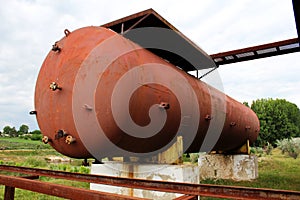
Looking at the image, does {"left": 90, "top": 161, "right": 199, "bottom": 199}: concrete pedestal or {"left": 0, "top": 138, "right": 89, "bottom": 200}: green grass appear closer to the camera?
{"left": 90, "top": 161, "right": 199, "bottom": 199}: concrete pedestal

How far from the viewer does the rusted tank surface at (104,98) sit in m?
2.55

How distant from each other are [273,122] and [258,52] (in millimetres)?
24408

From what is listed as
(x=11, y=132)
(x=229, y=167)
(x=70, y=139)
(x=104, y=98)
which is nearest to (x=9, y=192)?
(x=70, y=139)

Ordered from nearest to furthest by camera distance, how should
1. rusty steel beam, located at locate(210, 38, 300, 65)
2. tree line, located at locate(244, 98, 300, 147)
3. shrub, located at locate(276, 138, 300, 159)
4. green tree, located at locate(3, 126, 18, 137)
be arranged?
rusty steel beam, located at locate(210, 38, 300, 65) → shrub, located at locate(276, 138, 300, 159) → tree line, located at locate(244, 98, 300, 147) → green tree, located at locate(3, 126, 18, 137)

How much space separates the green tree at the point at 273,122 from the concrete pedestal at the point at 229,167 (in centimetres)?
2029

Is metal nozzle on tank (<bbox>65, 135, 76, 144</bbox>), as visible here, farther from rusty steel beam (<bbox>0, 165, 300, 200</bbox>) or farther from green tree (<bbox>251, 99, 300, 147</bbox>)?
green tree (<bbox>251, 99, 300, 147</bbox>)

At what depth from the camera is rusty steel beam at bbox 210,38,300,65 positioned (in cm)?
571

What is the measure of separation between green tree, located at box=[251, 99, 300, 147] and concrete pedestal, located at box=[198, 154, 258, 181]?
20295mm

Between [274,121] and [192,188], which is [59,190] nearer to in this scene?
[192,188]

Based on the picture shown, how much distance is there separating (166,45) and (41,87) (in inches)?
84.6

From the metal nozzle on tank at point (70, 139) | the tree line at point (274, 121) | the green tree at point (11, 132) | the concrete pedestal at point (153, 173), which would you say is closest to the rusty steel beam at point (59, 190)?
the metal nozzle on tank at point (70, 139)

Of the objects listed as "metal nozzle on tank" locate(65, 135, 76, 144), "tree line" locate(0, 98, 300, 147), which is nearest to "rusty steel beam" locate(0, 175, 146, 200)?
"metal nozzle on tank" locate(65, 135, 76, 144)

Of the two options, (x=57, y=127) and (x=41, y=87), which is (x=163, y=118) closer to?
(x=57, y=127)

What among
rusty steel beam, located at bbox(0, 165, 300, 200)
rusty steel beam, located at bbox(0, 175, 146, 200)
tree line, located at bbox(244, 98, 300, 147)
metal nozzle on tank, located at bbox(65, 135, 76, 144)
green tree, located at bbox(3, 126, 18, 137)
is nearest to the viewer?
rusty steel beam, located at bbox(0, 175, 146, 200)
